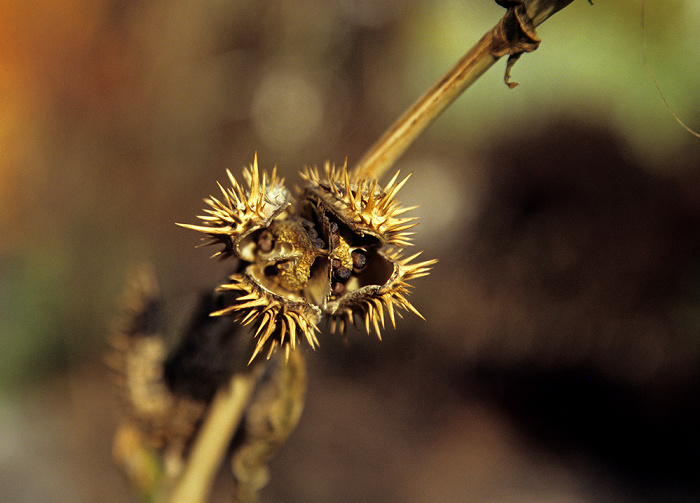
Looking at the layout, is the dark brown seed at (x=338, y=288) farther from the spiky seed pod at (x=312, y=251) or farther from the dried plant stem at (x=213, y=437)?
the dried plant stem at (x=213, y=437)

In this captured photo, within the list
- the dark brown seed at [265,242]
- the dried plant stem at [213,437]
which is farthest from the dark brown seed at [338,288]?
the dried plant stem at [213,437]

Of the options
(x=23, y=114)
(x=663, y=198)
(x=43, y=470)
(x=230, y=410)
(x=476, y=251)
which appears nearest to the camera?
(x=230, y=410)

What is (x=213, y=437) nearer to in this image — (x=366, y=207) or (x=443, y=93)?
(x=366, y=207)

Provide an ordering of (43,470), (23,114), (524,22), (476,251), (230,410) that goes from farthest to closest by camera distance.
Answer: (476,251) → (23,114) → (43,470) → (230,410) → (524,22)

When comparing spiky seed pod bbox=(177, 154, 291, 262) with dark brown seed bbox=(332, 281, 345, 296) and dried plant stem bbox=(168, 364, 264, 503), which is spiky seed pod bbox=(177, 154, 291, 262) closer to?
dark brown seed bbox=(332, 281, 345, 296)

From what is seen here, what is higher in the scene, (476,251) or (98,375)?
(476,251)

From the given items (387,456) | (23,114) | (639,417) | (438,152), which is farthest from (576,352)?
(23,114)

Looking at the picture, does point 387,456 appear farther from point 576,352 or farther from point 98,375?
point 98,375

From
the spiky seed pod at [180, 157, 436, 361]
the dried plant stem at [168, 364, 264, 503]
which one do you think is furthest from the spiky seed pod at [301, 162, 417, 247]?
the dried plant stem at [168, 364, 264, 503]
